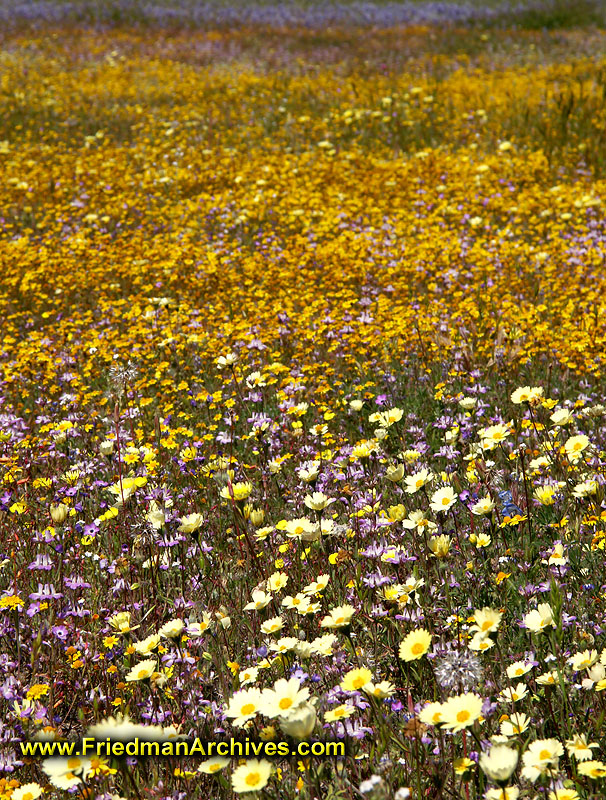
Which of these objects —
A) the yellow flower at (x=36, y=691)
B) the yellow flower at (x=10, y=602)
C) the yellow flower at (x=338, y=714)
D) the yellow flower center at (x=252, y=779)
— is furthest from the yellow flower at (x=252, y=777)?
the yellow flower at (x=10, y=602)

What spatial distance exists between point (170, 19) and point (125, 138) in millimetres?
14752

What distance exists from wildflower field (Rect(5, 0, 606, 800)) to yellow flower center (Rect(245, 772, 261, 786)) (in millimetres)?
27

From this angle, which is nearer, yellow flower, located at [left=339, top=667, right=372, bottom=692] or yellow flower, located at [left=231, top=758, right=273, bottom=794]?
yellow flower, located at [left=231, top=758, right=273, bottom=794]

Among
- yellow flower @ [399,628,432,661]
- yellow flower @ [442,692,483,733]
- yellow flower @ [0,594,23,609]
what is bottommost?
yellow flower @ [0,594,23,609]

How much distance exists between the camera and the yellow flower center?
1796mm

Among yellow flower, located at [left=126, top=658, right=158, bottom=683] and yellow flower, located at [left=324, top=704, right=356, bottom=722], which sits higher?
yellow flower, located at [left=324, top=704, right=356, bottom=722]

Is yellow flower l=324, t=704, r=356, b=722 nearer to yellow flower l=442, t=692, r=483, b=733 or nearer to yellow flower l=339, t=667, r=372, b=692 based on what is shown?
yellow flower l=339, t=667, r=372, b=692

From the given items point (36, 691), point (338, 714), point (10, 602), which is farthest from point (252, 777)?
point (10, 602)

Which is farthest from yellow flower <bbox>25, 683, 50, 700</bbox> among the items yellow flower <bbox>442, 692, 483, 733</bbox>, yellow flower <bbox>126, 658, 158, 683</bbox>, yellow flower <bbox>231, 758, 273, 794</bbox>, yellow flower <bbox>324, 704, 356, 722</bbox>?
yellow flower <bbox>442, 692, 483, 733</bbox>

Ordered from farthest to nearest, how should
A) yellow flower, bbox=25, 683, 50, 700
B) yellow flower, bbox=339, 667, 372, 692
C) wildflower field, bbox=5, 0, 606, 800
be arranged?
yellow flower, bbox=25, 683, 50, 700 < wildflower field, bbox=5, 0, 606, 800 < yellow flower, bbox=339, 667, 372, 692

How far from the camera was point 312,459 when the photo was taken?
3953 mm

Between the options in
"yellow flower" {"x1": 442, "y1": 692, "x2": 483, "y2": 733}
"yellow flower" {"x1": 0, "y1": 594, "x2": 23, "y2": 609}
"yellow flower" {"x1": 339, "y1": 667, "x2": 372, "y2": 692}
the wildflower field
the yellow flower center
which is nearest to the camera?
"yellow flower" {"x1": 442, "y1": 692, "x2": 483, "y2": 733}

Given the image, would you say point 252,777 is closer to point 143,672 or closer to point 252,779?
point 252,779

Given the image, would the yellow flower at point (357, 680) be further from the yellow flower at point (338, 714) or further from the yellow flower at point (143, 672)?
the yellow flower at point (143, 672)
